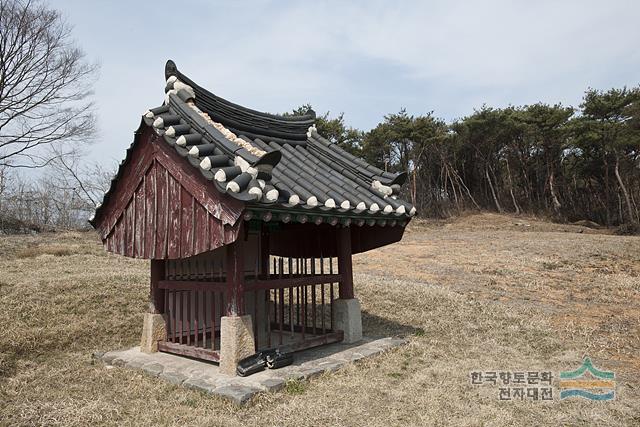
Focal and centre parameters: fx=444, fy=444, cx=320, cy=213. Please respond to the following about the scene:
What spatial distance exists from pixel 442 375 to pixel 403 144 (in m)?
29.7

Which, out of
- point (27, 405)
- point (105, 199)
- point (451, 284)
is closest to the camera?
point (27, 405)

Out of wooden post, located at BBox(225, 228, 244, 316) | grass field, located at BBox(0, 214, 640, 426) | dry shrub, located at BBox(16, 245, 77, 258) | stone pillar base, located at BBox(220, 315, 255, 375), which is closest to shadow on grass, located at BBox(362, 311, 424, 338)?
grass field, located at BBox(0, 214, 640, 426)

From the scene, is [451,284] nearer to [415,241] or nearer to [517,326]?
[517,326]

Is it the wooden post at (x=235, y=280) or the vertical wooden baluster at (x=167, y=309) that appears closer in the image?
the wooden post at (x=235, y=280)

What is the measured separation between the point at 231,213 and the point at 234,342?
60.2 inches

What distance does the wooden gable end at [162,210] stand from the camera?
Answer: 486 cm

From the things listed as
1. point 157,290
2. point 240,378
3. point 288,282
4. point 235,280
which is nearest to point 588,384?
point 288,282

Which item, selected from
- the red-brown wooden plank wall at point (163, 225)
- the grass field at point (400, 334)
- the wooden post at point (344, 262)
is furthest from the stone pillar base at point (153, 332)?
the wooden post at point (344, 262)

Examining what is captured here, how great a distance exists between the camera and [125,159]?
6160 millimetres

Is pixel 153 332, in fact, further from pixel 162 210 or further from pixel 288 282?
pixel 288 282

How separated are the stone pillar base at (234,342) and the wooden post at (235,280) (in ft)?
0.34

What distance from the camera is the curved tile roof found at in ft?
15.4

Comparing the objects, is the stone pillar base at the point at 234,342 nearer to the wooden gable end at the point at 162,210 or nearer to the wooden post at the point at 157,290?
the wooden gable end at the point at 162,210

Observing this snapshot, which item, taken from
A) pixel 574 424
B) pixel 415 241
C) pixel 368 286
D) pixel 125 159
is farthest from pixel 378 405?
pixel 415 241
